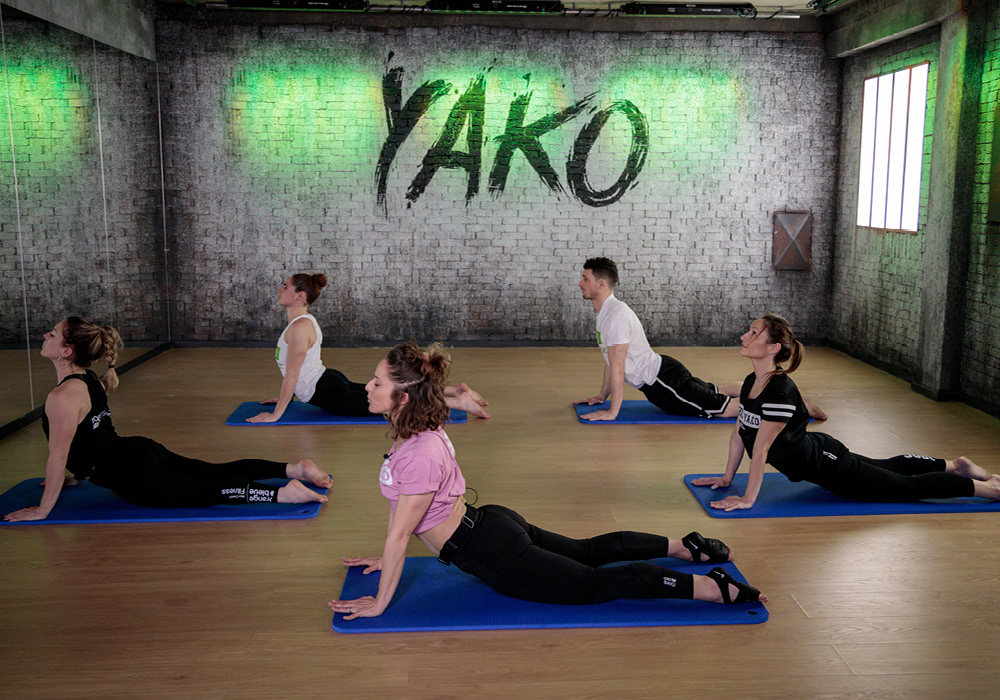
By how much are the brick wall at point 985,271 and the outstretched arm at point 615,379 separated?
2575 mm

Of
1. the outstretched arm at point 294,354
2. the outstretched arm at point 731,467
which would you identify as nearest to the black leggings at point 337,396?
the outstretched arm at point 294,354

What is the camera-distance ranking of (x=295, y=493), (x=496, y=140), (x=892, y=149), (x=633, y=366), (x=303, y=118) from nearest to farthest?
(x=295, y=493), (x=633, y=366), (x=892, y=149), (x=303, y=118), (x=496, y=140)

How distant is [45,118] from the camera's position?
5.89 m

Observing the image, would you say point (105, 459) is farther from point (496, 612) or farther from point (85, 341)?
point (496, 612)

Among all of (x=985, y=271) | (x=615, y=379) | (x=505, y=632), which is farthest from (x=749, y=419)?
(x=985, y=271)

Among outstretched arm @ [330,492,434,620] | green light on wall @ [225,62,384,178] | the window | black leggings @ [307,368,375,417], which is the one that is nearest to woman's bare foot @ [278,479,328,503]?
outstretched arm @ [330,492,434,620]

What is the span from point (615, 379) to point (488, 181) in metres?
3.41

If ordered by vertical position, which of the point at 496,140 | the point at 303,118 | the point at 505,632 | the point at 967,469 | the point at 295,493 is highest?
the point at 303,118

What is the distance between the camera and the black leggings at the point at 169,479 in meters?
3.87

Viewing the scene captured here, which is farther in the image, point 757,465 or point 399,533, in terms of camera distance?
point 757,465

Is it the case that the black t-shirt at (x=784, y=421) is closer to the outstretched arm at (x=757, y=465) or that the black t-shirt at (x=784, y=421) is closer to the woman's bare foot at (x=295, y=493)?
the outstretched arm at (x=757, y=465)

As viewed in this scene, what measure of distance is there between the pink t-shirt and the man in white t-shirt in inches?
109

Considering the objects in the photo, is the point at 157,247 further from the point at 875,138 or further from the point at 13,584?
the point at 875,138

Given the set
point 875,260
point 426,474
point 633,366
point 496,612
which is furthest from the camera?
point 875,260
